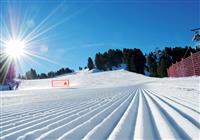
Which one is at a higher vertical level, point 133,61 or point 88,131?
point 133,61

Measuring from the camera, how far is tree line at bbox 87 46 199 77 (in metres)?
74.1

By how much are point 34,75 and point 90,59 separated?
1122 inches

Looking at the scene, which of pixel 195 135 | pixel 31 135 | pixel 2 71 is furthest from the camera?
pixel 2 71

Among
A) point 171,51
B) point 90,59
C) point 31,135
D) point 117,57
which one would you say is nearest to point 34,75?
point 90,59

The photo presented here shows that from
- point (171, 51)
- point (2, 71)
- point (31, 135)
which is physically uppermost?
point (171, 51)

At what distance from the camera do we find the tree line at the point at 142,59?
243 ft

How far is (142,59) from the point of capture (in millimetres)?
88625

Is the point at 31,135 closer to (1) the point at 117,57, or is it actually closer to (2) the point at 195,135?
(2) the point at 195,135

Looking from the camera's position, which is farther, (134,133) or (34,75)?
(34,75)

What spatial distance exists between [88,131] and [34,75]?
4736 inches

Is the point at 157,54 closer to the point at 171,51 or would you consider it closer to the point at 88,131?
the point at 171,51

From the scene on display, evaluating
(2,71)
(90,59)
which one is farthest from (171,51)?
(2,71)

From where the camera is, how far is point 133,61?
84188 mm

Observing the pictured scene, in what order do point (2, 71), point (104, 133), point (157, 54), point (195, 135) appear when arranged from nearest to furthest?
point (195, 135) → point (104, 133) → point (2, 71) → point (157, 54)
